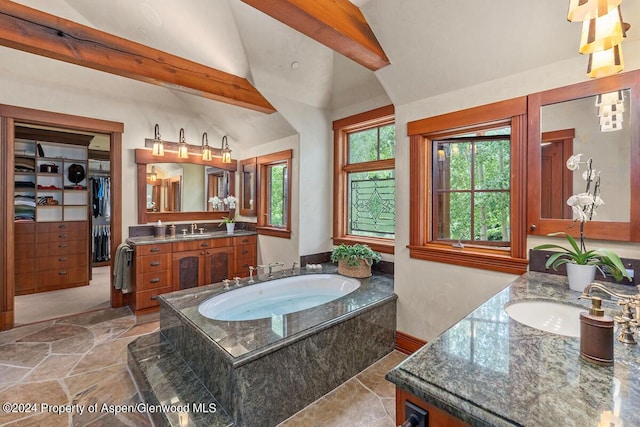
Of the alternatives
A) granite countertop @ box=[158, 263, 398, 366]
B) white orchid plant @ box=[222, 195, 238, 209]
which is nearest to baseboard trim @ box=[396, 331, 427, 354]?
granite countertop @ box=[158, 263, 398, 366]

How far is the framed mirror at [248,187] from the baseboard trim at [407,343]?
9.32 feet

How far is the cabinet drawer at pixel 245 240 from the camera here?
4.25 m

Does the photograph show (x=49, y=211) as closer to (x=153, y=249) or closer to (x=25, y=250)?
(x=25, y=250)

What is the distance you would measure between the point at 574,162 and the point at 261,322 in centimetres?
225

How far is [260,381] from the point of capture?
1648mm

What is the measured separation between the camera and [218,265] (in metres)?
4.05

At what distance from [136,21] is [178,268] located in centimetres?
268

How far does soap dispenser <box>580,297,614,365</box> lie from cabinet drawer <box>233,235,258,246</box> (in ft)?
12.9

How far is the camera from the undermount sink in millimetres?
1337

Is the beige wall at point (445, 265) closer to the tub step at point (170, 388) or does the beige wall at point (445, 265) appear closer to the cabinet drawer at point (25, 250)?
the tub step at point (170, 388)

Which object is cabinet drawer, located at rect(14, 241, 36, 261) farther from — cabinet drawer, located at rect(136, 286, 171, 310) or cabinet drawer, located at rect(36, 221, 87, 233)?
cabinet drawer, located at rect(136, 286, 171, 310)

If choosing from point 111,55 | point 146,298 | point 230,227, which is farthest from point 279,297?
point 111,55

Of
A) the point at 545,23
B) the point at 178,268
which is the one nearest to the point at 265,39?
the point at 545,23

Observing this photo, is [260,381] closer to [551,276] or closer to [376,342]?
[376,342]
